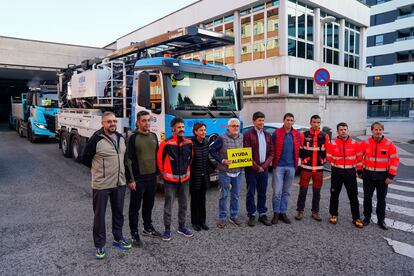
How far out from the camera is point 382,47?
49781 millimetres

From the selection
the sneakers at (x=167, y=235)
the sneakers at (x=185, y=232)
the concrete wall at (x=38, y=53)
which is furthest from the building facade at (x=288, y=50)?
the sneakers at (x=167, y=235)

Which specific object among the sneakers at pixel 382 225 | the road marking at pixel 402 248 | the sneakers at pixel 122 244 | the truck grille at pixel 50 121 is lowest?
the road marking at pixel 402 248

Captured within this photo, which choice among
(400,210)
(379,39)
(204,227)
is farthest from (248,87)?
(379,39)

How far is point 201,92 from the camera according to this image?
6953 mm

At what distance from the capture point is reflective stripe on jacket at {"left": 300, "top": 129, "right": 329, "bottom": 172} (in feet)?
18.0

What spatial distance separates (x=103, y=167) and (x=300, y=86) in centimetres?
1553

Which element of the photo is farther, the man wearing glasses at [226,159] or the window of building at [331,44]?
the window of building at [331,44]

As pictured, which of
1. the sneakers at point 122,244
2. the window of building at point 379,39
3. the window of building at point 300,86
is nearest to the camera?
the sneakers at point 122,244

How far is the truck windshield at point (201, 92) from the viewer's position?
656 centimetres

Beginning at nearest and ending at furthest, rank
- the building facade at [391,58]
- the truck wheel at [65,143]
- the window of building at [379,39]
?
the truck wheel at [65,143]
the building facade at [391,58]
the window of building at [379,39]

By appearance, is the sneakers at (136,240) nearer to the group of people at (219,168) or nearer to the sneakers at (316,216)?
the group of people at (219,168)

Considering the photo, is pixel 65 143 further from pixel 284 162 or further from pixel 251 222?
pixel 284 162

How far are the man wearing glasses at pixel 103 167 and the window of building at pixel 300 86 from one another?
14339 mm

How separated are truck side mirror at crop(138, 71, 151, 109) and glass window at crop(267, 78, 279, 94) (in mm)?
11837
